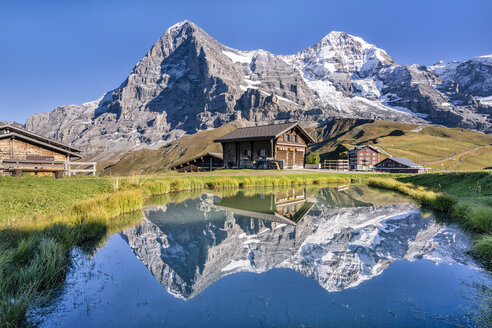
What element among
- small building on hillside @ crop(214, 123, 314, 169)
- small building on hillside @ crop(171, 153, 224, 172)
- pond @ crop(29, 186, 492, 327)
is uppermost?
small building on hillside @ crop(214, 123, 314, 169)

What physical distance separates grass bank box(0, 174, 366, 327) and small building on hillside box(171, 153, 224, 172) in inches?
1002

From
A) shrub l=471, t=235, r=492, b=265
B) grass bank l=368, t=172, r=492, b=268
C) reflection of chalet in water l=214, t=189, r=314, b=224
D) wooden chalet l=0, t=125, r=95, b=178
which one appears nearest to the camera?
shrub l=471, t=235, r=492, b=265

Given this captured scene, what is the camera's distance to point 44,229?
7.16 metres

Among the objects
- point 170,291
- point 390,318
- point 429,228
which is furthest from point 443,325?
point 429,228

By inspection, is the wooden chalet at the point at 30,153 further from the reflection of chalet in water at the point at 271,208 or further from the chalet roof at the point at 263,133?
the chalet roof at the point at 263,133

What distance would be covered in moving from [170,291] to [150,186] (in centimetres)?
1347

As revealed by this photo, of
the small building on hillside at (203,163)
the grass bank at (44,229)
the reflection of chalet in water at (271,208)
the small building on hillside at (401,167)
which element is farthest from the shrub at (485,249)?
the small building on hillside at (401,167)

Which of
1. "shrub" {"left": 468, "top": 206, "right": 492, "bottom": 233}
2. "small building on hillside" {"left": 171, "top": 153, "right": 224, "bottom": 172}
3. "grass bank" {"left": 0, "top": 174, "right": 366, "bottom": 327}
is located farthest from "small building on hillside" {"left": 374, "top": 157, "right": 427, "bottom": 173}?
"grass bank" {"left": 0, "top": 174, "right": 366, "bottom": 327}

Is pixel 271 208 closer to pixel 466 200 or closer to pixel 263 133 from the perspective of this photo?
pixel 466 200

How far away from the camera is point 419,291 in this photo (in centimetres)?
502

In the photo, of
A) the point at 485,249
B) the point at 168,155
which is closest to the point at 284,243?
the point at 485,249

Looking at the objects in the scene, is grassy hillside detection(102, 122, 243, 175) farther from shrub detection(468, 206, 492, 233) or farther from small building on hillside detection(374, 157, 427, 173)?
shrub detection(468, 206, 492, 233)

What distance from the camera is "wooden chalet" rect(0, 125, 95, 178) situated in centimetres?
2186

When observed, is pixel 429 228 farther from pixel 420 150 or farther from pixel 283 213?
pixel 420 150
